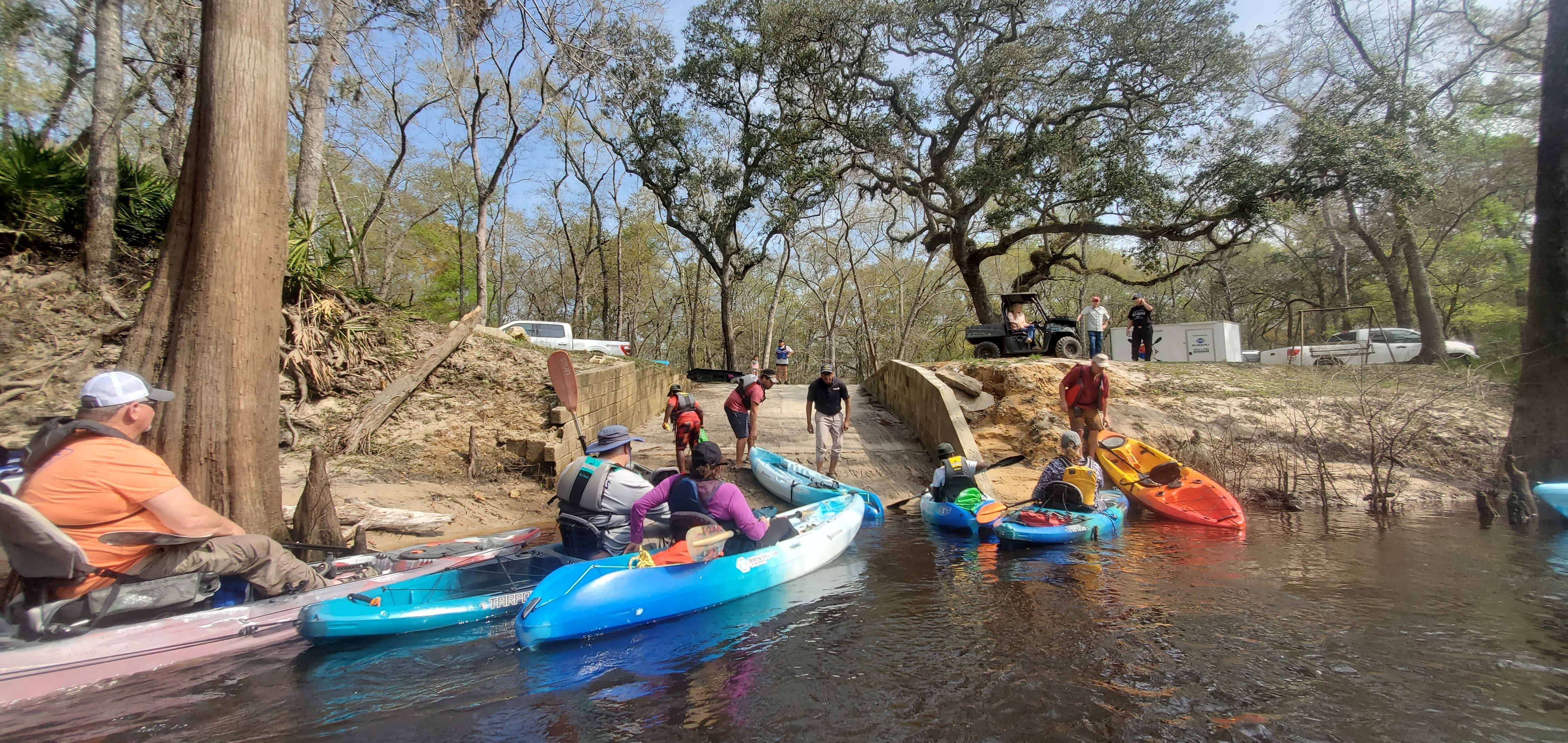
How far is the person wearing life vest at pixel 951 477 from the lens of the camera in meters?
7.73

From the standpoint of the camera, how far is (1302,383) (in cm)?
1248

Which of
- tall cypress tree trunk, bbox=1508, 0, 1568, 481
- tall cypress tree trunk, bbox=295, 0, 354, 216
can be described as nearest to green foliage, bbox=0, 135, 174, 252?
tall cypress tree trunk, bbox=295, 0, 354, 216

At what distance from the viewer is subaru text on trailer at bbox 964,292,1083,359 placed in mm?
15359

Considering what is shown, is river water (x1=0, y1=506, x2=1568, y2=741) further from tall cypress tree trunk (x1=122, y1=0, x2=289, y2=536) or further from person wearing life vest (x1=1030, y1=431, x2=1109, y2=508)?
tall cypress tree trunk (x1=122, y1=0, x2=289, y2=536)

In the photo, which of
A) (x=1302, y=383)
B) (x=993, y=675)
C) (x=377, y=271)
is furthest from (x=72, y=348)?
(x=377, y=271)

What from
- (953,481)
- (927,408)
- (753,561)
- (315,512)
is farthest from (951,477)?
(315,512)

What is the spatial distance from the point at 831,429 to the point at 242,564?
7108 mm

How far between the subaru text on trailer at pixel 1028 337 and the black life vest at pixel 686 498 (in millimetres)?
11176

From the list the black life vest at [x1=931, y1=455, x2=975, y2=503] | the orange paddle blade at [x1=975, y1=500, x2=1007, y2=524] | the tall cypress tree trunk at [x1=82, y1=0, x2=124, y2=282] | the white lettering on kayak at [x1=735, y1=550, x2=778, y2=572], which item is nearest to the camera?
the white lettering on kayak at [x1=735, y1=550, x2=778, y2=572]

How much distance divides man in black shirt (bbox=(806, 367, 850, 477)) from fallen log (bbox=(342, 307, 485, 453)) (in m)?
5.51

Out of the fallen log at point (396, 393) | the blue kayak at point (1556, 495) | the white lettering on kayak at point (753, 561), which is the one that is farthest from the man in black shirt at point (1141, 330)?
Result: the fallen log at point (396, 393)

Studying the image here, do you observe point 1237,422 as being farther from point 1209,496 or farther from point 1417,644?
point 1417,644

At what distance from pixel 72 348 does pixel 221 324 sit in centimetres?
532

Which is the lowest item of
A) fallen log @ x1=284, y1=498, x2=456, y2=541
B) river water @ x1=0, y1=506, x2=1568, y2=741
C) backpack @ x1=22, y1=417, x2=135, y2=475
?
river water @ x1=0, y1=506, x2=1568, y2=741
